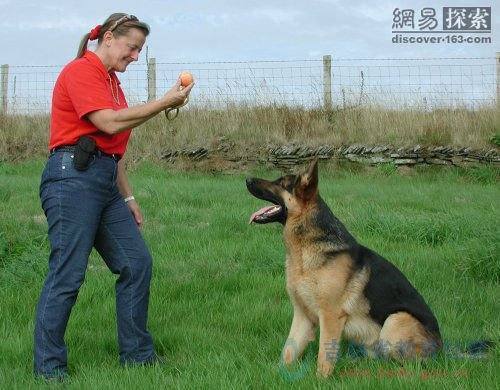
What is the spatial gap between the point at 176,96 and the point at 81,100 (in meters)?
0.57

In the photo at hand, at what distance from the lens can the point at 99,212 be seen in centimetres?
438

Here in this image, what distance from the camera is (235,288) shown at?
21.0 ft

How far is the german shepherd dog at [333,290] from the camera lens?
4.39 m

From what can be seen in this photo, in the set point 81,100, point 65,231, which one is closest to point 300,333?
point 65,231

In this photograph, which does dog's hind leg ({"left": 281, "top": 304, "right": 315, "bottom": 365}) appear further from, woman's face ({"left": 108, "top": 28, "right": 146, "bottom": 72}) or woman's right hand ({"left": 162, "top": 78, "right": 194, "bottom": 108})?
woman's face ({"left": 108, "top": 28, "right": 146, "bottom": 72})

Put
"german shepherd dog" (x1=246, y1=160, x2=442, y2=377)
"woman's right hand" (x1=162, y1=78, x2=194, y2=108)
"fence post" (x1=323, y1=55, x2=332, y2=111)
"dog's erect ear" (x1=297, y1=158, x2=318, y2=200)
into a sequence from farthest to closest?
1. "fence post" (x1=323, y1=55, x2=332, y2=111)
2. "dog's erect ear" (x1=297, y1=158, x2=318, y2=200)
3. "german shepherd dog" (x1=246, y1=160, x2=442, y2=377)
4. "woman's right hand" (x1=162, y1=78, x2=194, y2=108)

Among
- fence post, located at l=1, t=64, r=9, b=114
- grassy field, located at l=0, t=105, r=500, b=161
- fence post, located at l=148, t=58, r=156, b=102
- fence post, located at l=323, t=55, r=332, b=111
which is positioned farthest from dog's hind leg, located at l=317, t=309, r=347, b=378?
fence post, located at l=1, t=64, r=9, b=114

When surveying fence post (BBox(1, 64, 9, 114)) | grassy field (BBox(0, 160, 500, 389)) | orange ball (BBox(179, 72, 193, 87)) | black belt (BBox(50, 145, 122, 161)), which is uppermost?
fence post (BBox(1, 64, 9, 114))

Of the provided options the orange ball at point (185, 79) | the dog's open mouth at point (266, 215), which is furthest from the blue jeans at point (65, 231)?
the dog's open mouth at point (266, 215)

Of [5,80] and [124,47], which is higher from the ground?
[5,80]

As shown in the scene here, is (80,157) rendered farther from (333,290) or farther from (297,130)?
(297,130)

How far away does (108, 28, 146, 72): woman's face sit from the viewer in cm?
432

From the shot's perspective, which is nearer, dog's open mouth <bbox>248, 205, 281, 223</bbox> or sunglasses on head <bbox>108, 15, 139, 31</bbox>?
sunglasses on head <bbox>108, 15, 139, 31</bbox>

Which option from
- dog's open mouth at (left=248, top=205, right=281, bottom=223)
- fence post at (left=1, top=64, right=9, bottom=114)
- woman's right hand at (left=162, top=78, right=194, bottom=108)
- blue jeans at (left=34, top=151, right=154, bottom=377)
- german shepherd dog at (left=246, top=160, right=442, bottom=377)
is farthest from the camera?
fence post at (left=1, top=64, right=9, bottom=114)
